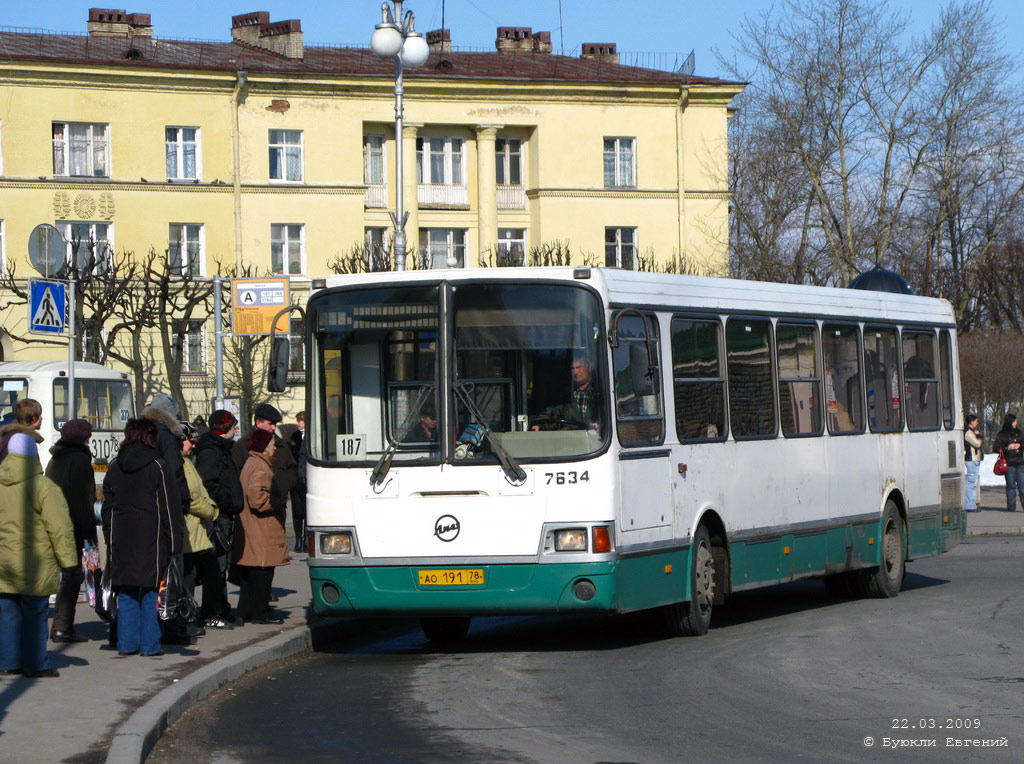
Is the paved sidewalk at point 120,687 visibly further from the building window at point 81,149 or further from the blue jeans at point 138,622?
the building window at point 81,149

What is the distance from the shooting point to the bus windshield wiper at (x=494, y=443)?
40.2ft

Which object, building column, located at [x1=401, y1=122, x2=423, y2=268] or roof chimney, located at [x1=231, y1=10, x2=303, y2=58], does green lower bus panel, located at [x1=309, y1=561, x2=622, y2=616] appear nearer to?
building column, located at [x1=401, y1=122, x2=423, y2=268]

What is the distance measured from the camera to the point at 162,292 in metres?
52.9

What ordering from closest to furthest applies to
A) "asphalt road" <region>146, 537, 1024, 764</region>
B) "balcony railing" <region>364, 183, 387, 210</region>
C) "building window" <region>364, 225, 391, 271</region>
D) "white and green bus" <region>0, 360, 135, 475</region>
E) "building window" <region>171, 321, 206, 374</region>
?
"asphalt road" <region>146, 537, 1024, 764</region> → "white and green bus" <region>0, 360, 135, 475</region> → "building window" <region>364, 225, 391, 271</region> → "building window" <region>171, 321, 206, 374</region> → "balcony railing" <region>364, 183, 387, 210</region>

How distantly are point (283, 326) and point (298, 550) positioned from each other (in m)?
9.62

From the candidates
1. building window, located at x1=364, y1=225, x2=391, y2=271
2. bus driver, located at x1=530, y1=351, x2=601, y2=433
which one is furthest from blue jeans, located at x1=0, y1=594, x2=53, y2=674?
building window, located at x1=364, y1=225, x2=391, y2=271

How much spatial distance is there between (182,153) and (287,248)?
4536 mm

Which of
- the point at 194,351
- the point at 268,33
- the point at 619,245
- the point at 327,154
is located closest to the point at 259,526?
the point at 194,351

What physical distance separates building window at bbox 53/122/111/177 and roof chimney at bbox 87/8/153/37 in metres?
6.80

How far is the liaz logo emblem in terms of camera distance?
12.4 m

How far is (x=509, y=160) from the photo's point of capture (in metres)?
59.9

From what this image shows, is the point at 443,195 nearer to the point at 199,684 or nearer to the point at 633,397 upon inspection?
the point at 633,397

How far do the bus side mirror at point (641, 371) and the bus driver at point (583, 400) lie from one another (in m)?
0.48

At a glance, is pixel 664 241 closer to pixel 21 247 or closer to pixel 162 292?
pixel 162 292
